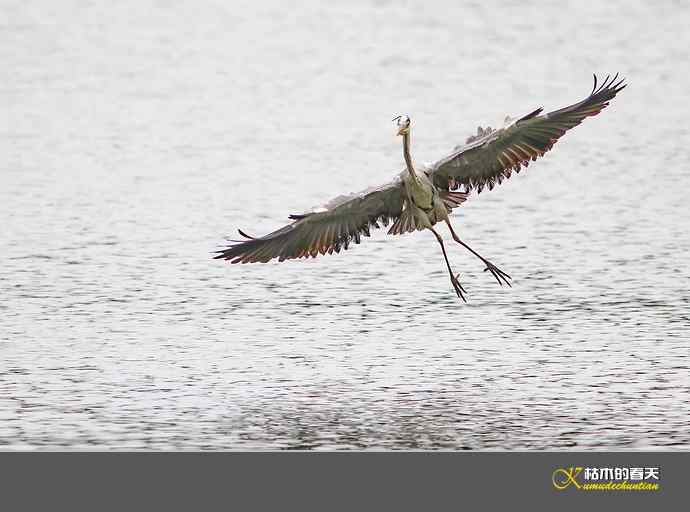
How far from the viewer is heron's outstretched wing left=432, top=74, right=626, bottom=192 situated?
1463 cm

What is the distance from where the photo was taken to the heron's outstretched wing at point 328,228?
1503 centimetres

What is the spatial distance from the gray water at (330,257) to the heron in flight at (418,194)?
138 centimetres

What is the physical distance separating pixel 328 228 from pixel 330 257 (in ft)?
18.8

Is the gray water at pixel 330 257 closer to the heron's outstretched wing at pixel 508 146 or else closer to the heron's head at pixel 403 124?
the heron's outstretched wing at pixel 508 146

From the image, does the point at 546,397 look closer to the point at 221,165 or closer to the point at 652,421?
the point at 652,421

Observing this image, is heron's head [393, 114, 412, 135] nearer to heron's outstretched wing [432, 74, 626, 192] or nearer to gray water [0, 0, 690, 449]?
heron's outstretched wing [432, 74, 626, 192]

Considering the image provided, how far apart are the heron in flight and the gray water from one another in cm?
138

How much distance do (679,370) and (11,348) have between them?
630 centimetres

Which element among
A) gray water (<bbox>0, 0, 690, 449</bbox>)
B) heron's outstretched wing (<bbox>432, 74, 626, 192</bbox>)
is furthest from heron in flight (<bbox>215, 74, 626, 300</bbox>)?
gray water (<bbox>0, 0, 690, 449</bbox>)

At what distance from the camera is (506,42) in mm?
37406

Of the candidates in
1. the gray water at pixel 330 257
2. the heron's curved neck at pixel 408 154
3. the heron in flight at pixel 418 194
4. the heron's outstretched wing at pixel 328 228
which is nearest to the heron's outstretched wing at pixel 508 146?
the heron in flight at pixel 418 194

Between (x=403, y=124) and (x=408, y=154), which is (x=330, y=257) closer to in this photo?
(x=408, y=154)
